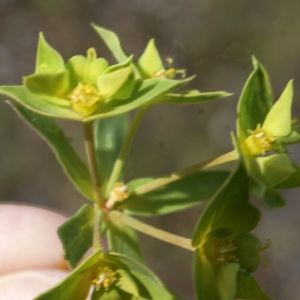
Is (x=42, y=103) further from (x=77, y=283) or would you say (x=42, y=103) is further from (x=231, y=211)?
(x=231, y=211)

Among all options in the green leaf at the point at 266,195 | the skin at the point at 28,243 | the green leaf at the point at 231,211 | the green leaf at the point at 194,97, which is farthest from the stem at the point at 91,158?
the skin at the point at 28,243

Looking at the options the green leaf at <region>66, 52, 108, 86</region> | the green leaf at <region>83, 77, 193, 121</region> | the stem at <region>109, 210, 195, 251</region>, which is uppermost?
the green leaf at <region>66, 52, 108, 86</region>

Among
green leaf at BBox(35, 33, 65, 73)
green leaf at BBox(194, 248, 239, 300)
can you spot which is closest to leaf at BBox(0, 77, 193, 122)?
green leaf at BBox(35, 33, 65, 73)

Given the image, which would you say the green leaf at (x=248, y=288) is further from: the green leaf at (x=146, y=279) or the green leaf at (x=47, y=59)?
the green leaf at (x=47, y=59)

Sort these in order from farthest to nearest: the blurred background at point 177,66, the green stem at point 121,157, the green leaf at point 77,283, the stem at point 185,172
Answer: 1. the blurred background at point 177,66
2. the green stem at point 121,157
3. the stem at point 185,172
4. the green leaf at point 77,283

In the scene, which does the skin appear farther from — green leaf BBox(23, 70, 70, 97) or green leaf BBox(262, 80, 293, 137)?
green leaf BBox(262, 80, 293, 137)

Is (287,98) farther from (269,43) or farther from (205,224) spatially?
(269,43)
